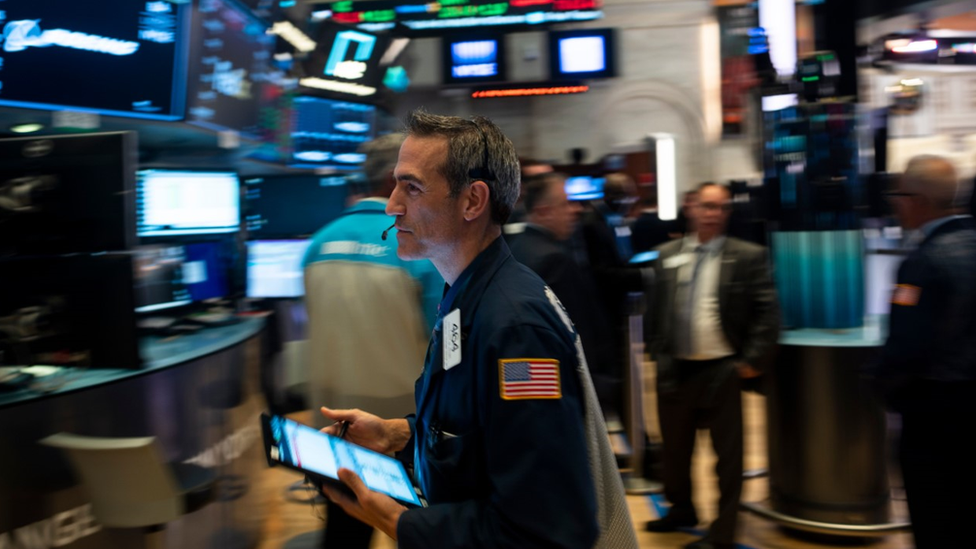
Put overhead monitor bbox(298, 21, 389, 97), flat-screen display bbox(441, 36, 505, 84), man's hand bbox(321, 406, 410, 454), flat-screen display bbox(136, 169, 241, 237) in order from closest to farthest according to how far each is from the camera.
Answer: man's hand bbox(321, 406, 410, 454) < flat-screen display bbox(136, 169, 241, 237) < overhead monitor bbox(298, 21, 389, 97) < flat-screen display bbox(441, 36, 505, 84)

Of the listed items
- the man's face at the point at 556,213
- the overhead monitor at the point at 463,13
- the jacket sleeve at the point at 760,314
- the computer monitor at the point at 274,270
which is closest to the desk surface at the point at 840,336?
the jacket sleeve at the point at 760,314

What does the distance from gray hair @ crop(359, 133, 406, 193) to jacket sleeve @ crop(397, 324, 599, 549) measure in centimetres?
184

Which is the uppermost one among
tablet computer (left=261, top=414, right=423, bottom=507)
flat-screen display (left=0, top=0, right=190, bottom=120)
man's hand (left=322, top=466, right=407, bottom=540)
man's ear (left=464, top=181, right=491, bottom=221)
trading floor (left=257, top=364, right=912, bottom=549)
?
flat-screen display (left=0, top=0, right=190, bottom=120)

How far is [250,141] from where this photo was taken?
19.3ft

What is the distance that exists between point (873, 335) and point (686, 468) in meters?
1.19

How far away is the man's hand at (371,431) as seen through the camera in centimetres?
188

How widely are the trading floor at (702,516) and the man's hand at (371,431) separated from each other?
2.10 meters

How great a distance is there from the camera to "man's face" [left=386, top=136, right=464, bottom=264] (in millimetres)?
1592

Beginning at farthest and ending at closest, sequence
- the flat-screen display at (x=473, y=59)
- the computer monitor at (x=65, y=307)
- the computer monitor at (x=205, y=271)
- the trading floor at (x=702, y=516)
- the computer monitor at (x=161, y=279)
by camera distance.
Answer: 1. the flat-screen display at (x=473, y=59)
2. the computer monitor at (x=205, y=271)
3. the computer monitor at (x=161, y=279)
4. the trading floor at (x=702, y=516)
5. the computer monitor at (x=65, y=307)

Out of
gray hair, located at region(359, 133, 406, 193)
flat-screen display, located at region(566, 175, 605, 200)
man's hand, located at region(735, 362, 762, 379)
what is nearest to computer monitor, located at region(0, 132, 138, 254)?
gray hair, located at region(359, 133, 406, 193)

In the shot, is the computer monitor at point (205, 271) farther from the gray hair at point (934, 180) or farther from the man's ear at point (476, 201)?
the man's ear at point (476, 201)

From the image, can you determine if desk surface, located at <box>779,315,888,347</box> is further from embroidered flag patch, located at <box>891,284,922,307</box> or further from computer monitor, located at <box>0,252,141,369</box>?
computer monitor, located at <box>0,252,141,369</box>

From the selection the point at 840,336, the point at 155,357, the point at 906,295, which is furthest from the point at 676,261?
the point at 155,357

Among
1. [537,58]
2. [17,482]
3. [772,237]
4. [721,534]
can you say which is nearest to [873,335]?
[772,237]
